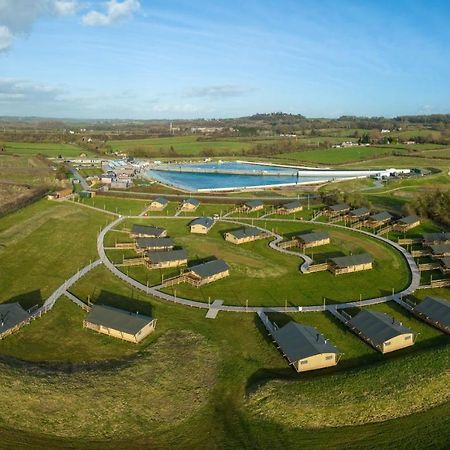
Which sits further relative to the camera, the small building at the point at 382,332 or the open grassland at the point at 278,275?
the open grassland at the point at 278,275

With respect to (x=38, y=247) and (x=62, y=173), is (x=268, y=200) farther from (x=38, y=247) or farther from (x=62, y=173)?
(x=62, y=173)

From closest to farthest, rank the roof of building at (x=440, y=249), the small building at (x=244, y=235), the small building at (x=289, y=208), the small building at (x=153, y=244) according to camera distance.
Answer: the roof of building at (x=440, y=249)
the small building at (x=153, y=244)
the small building at (x=244, y=235)
the small building at (x=289, y=208)

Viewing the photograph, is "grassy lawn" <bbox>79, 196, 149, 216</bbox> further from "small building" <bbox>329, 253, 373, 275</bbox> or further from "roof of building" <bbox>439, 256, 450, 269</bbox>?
"roof of building" <bbox>439, 256, 450, 269</bbox>

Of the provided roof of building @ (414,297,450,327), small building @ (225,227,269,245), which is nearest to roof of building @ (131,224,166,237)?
small building @ (225,227,269,245)

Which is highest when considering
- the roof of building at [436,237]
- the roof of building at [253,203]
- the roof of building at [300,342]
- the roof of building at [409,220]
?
the roof of building at [253,203]

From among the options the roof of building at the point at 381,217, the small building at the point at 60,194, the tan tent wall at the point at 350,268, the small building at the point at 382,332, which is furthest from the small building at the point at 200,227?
the small building at the point at 60,194

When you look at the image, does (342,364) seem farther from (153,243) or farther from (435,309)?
(153,243)

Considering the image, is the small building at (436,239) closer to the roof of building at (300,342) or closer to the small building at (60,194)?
the roof of building at (300,342)
